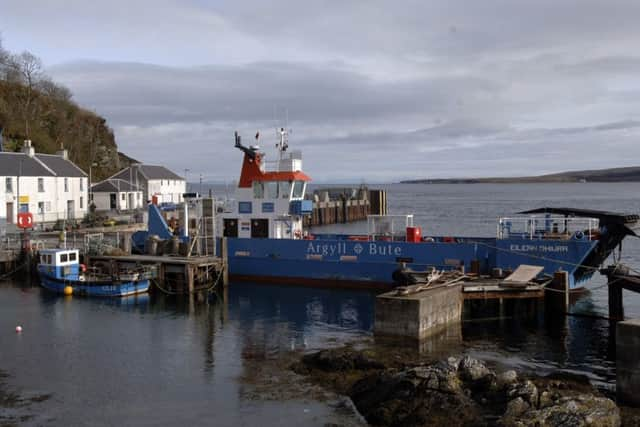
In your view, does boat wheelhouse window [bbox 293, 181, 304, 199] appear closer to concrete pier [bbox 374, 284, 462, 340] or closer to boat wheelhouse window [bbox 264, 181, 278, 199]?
boat wheelhouse window [bbox 264, 181, 278, 199]

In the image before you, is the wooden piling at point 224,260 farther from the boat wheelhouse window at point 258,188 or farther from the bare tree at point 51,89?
the bare tree at point 51,89

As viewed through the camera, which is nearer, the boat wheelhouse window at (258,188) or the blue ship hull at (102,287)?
the blue ship hull at (102,287)

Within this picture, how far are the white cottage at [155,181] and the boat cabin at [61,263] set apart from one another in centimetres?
3139

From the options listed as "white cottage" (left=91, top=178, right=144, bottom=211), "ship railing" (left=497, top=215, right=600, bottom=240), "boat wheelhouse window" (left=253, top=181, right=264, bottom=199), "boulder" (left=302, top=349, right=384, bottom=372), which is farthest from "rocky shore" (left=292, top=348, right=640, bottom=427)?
"white cottage" (left=91, top=178, right=144, bottom=211)

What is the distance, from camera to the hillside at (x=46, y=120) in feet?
219

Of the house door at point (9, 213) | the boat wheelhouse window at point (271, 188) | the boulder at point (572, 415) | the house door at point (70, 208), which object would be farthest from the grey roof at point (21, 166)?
the boulder at point (572, 415)

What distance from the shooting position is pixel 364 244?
2892cm

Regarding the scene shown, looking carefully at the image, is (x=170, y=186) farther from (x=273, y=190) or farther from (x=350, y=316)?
(x=350, y=316)

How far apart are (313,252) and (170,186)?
44.1 meters

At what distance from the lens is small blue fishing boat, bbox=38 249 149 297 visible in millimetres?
28859

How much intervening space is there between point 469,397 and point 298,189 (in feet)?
63.1

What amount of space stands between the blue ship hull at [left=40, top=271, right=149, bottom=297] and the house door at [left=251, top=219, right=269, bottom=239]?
5866 millimetres

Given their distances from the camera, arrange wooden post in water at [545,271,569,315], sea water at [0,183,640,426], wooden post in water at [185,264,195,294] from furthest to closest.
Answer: wooden post in water at [185,264,195,294] < wooden post in water at [545,271,569,315] < sea water at [0,183,640,426]

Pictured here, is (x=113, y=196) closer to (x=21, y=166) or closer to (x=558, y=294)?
(x=21, y=166)
